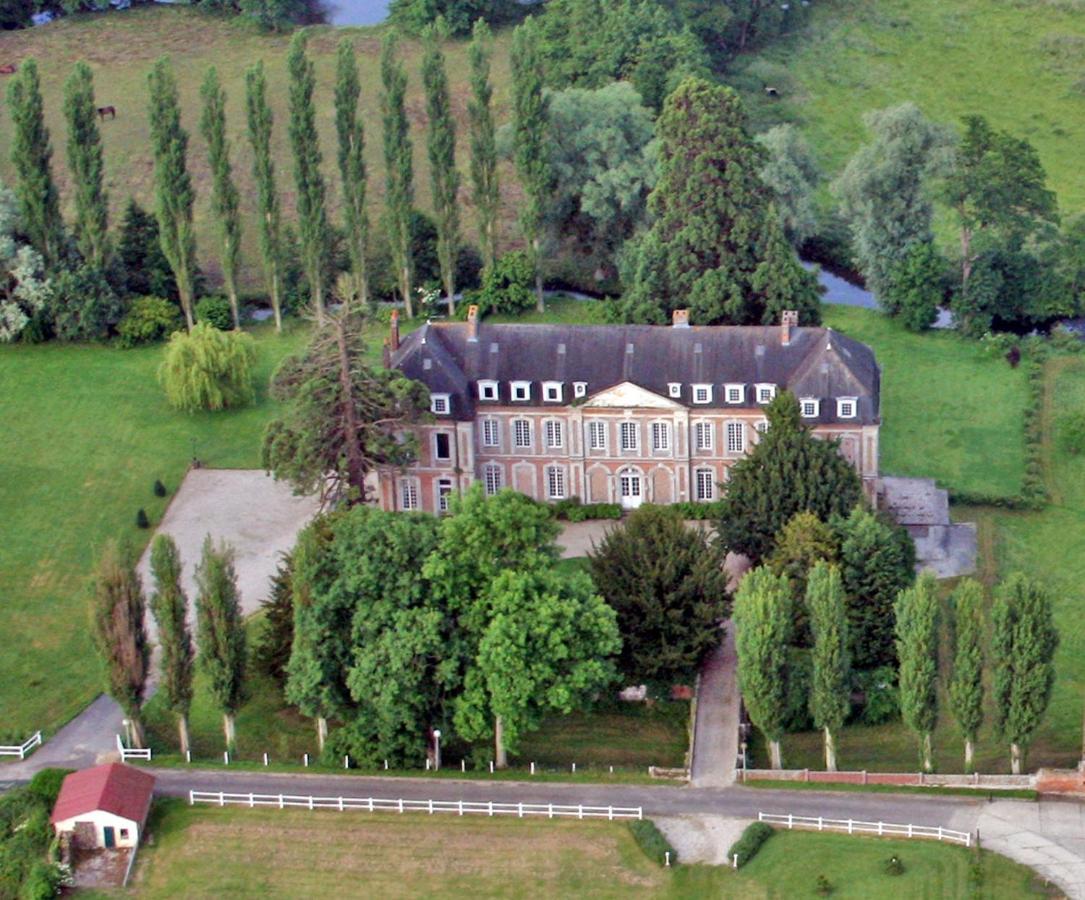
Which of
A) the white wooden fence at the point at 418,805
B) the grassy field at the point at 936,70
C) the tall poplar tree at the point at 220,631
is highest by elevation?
the grassy field at the point at 936,70

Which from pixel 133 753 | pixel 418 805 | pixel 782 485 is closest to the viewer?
pixel 418 805

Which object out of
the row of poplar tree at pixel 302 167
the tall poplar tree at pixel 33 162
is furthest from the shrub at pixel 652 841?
the tall poplar tree at pixel 33 162

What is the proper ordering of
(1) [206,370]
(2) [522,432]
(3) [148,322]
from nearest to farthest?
(2) [522,432]
(1) [206,370]
(3) [148,322]

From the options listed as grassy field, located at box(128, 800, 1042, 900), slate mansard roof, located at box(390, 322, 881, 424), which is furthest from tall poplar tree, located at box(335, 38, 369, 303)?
grassy field, located at box(128, 800, 1042, 900)

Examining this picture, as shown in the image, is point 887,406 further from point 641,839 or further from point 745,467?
point 641,839

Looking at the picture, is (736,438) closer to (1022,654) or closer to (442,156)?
(1022,654)

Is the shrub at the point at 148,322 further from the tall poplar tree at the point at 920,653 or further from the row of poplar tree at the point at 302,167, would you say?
the tall poplar tree at the point at 920,653

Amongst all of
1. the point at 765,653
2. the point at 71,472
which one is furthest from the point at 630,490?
the point at 71,472

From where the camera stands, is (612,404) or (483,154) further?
(483,154)
